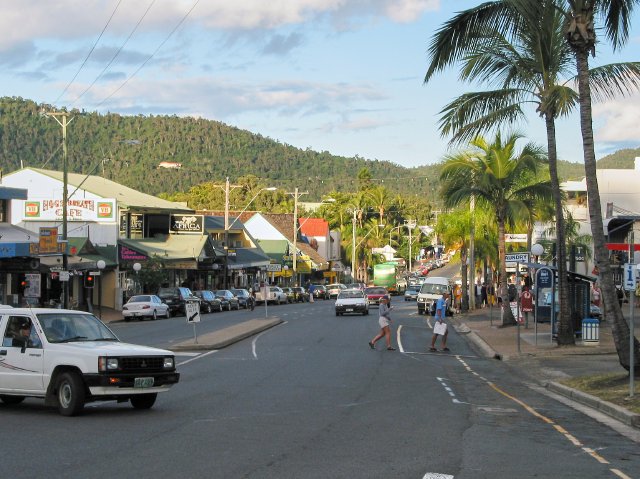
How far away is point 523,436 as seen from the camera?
1297 centimetres

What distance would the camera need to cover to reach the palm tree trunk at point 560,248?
94.7ft

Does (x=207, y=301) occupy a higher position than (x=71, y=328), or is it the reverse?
(x=71, y=328)

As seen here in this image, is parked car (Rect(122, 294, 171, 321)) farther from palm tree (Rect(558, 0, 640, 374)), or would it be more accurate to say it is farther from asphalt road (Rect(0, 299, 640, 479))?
palm tree (Rect(558, 0, 640, 374))

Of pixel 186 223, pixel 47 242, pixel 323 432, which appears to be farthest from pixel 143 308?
pixel 323 432

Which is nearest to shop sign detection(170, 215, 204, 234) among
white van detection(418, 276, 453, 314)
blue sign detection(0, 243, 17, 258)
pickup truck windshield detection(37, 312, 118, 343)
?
white van detection(418, 276, 453, 314)

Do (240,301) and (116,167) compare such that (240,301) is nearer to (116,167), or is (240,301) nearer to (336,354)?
(336,354)

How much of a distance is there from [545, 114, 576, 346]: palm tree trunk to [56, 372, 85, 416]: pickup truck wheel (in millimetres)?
18459

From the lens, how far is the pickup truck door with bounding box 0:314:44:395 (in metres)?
14.5

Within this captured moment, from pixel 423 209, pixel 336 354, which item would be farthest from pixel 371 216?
pixel 336 354

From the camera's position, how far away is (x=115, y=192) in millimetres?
69188

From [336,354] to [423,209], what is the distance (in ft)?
497

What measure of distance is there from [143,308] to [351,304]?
11.6 metres

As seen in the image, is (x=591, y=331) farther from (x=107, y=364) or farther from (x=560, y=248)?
(x=107, y=364)

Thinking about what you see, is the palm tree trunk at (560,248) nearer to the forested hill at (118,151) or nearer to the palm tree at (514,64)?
the palm tree at (514,64)
